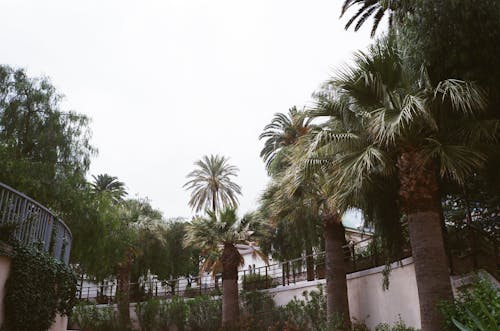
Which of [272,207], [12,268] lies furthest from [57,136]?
[12,268]

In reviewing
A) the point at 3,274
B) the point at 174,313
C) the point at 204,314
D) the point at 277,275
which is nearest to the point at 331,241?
the point at 3,274

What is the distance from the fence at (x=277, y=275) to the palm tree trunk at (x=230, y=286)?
289 cm

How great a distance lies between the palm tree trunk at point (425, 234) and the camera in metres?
9.68

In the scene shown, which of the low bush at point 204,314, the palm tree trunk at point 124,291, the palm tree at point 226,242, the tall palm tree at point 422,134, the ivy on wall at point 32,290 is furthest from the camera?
the palm tree trunk at point 124,291

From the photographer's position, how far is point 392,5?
39.8 feet

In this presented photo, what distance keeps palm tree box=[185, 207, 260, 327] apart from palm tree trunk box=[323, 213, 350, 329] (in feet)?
20.4

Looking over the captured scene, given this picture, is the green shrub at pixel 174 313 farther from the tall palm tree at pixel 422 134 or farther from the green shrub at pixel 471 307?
the green shrub at pixel 471 307

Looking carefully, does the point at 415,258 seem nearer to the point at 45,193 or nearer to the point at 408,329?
the point at 408,329

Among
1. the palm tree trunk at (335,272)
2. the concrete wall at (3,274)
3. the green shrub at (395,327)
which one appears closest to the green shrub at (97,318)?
the palm tree trunk at (335,272)

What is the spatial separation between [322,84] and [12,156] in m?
11.1

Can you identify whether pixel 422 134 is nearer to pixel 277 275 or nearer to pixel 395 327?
pixel 395 327

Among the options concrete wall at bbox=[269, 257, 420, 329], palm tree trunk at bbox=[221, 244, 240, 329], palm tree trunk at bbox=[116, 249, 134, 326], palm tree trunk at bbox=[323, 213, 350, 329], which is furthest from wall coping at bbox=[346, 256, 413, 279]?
palm tree trunk at bbox=[116, 249, 134, 326]

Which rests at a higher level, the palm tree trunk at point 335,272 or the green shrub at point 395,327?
the palm tree trunk at point 335,272

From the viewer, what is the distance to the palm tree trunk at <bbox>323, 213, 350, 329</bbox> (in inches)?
605
